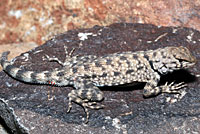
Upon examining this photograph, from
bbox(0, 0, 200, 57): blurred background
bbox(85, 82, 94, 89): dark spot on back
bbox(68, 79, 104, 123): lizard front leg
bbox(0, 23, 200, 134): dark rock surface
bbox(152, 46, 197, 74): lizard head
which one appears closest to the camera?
bbox(0, 23, 200, 134): dark rock surface

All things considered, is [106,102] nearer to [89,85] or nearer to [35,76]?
[89,85]

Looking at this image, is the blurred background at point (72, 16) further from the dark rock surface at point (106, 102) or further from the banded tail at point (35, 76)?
the banded tail at point (35, 76)

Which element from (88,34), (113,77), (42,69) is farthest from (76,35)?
(113,77)

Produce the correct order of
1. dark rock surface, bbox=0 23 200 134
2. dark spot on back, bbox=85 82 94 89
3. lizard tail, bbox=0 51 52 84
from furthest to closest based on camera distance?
lizard tail, bbox=0 51 52 84 < dark spot on back, bbox=85 82 94 89 < dark rock surface, bbox=0 23 200 134

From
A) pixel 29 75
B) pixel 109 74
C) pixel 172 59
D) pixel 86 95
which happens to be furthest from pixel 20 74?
pixel 172 59

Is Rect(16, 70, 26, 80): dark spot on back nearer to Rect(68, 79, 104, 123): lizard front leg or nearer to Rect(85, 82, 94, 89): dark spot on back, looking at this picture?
Rect(68, 79, 104, 123): lizard front leg

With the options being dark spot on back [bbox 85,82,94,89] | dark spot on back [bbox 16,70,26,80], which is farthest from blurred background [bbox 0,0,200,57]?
dark spot on back [bbox 85,82,94,89]

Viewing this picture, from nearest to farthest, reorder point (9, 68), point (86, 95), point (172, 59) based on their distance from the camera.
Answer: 1. point (172, 59)
2. point (86, 95)
3. point (9, 68)
